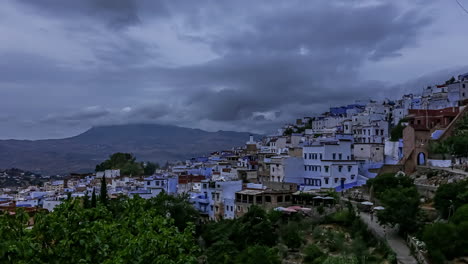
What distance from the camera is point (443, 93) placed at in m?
59.6

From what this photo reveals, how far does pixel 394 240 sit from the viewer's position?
84.0 feet

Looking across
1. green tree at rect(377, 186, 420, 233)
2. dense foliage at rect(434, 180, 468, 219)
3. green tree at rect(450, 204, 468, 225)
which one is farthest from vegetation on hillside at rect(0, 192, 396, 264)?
dense foliage at rect(434, 180, 468, 219)

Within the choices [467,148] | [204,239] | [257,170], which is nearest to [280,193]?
[204,239]

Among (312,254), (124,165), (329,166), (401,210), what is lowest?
(312,254)

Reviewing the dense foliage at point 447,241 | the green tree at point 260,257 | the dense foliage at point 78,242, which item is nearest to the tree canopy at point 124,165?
the green tree at point 260,257

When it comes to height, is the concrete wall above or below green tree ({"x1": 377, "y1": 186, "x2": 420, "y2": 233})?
above

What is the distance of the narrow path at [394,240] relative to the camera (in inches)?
878

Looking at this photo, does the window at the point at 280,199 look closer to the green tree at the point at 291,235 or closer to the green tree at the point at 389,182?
the green tree at the point at 291,235

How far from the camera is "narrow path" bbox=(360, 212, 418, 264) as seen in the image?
22303 mm

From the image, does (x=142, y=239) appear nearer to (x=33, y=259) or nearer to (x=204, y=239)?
(x=33, y=259)

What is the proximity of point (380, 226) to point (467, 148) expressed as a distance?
39.8ft

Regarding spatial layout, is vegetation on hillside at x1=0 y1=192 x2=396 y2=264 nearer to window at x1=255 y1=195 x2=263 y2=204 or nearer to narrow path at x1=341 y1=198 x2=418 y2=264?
narrow path at x1=341 y1=198 x2=418 y2=264

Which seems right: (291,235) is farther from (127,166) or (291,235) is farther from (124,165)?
(124,165)

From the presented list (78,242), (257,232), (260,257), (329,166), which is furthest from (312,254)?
(78,242)
